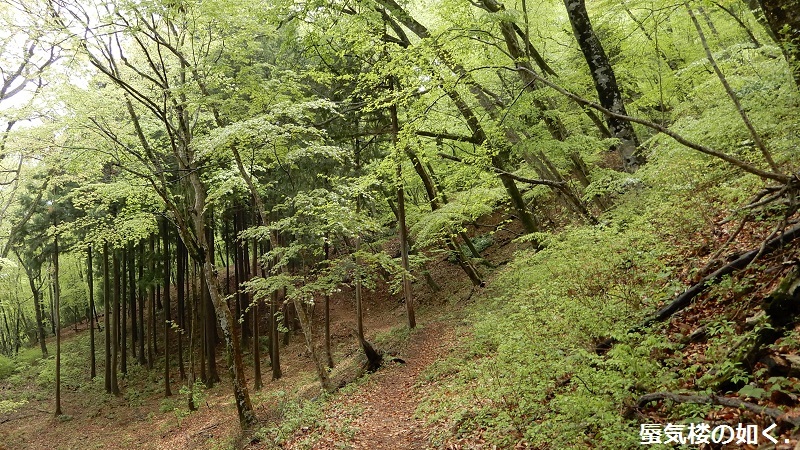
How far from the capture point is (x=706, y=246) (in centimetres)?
610

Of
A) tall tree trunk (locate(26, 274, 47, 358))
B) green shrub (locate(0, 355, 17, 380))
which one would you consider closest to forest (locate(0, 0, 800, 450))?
green shrub (locate(0, 355, 17, 380))

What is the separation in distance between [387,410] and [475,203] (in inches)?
246

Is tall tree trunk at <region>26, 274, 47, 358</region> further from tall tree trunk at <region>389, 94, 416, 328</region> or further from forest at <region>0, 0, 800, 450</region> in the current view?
tall tree trunk at <region>389, 94, 416, 328</region>

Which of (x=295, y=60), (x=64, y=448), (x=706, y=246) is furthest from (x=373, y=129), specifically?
(x=64, y=448)

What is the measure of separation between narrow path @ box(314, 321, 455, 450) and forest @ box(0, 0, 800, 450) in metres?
0.08

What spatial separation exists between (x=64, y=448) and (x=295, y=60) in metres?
16.5

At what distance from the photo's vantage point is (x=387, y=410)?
9445 millimetres

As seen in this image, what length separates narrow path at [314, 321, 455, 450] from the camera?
766cm

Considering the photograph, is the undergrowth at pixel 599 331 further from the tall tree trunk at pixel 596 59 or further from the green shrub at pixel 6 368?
the green shrub at pixel 6 368

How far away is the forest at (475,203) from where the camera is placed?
446cm

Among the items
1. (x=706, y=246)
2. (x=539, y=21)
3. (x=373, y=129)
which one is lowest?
(x=706, y=246)

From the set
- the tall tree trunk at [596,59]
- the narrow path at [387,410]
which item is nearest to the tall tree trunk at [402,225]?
the narrow path at [387,410]

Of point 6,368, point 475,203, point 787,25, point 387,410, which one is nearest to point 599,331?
point 787,25

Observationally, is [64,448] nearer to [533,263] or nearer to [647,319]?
[533,263]
